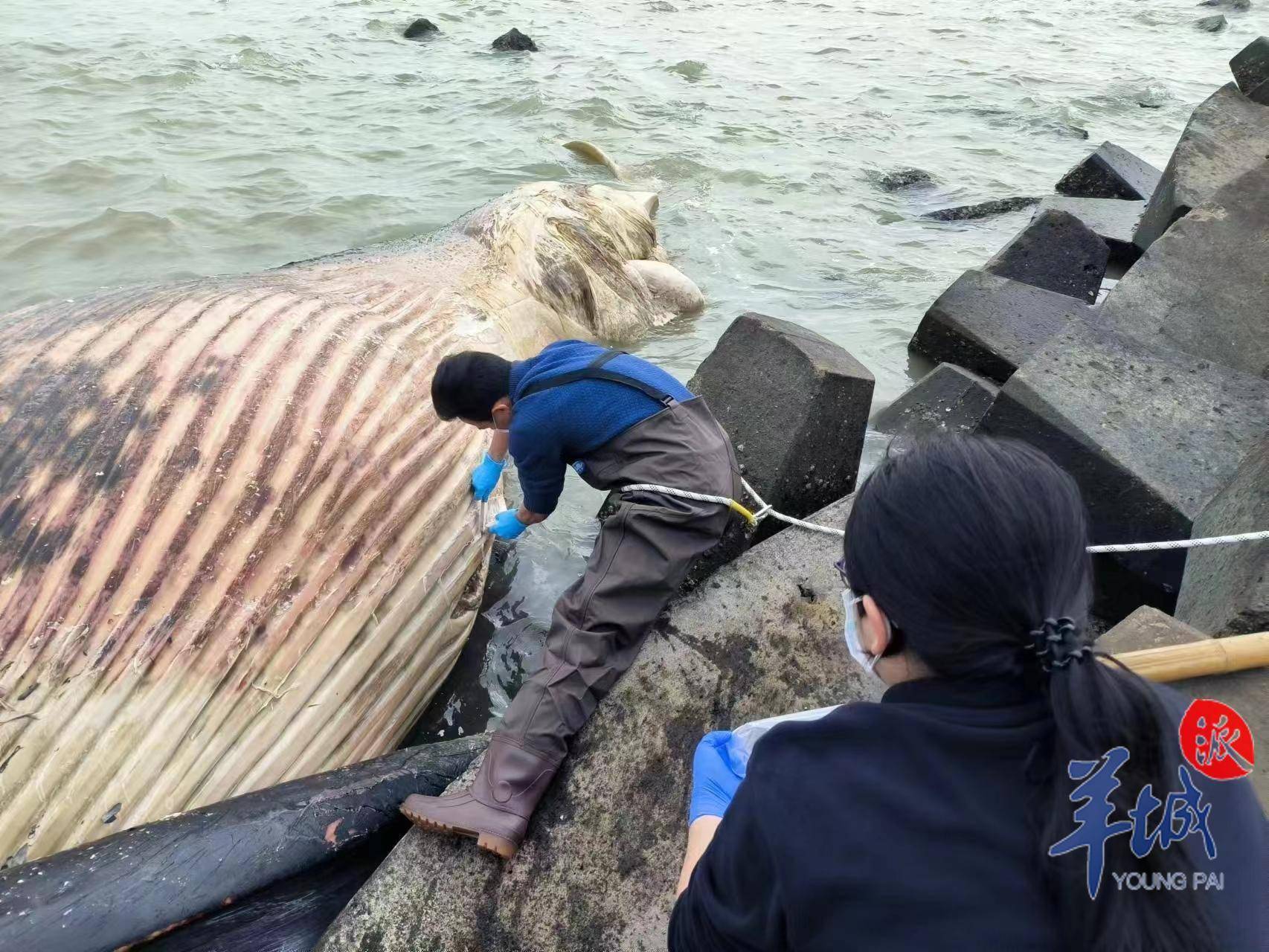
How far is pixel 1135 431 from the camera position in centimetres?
285

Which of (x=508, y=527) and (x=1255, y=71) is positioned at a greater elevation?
(x=1255, y=71)

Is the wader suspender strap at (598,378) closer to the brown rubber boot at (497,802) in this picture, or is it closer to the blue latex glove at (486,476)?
the blue latex glove at (486,476)

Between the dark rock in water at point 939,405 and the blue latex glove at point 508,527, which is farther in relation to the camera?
the dark rock in water at point 939,405

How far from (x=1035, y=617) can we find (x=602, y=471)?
72.6 inches

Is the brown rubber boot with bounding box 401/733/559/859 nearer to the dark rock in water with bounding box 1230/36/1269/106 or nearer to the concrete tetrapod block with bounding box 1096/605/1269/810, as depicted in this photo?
the concrete tetrapod block with bounding box 1096/605/1269/810

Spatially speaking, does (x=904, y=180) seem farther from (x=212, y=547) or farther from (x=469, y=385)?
(x=212, y=547)

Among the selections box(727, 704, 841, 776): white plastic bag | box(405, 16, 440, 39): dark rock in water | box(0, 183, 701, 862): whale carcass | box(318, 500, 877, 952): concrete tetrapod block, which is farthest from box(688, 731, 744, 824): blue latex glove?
box(405, 16, 440, 39): dark rock in water

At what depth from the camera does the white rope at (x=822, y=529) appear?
2164 mm

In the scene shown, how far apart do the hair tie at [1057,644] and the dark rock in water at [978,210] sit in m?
7.14

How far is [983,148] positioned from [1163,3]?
10926 mm

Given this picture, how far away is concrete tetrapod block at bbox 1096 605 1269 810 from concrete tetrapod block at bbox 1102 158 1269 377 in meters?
1.97

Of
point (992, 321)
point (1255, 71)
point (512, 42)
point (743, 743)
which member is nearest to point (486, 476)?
point (743, 743)

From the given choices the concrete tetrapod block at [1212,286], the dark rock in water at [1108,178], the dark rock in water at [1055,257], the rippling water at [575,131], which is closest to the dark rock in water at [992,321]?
the rippling water at [575,131]

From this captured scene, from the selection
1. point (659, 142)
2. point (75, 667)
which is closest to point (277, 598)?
point (75, 667)
